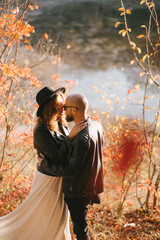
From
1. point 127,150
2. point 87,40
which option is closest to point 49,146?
point 127,150

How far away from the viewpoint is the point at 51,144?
5.87 feet

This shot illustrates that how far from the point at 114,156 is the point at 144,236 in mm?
1461

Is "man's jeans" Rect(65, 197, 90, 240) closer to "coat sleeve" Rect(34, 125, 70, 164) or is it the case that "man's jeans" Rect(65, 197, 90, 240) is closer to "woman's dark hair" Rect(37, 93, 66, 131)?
"coat sleeve" Rect(34, 125, 70, 164)

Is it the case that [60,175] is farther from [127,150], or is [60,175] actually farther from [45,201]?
[127,150]

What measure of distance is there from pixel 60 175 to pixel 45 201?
1.68ft

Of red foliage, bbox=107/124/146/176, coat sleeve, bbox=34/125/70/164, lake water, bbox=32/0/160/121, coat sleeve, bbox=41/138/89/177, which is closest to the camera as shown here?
coat sleeve, bbox=41/138/89/177

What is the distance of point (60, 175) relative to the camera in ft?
5.55

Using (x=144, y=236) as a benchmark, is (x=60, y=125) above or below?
above

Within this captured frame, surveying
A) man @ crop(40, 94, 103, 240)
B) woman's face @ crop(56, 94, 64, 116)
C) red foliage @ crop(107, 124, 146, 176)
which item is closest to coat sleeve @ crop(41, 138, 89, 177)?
man @ crop(40, 94, 103, 240)

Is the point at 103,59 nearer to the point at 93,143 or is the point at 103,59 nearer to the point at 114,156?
the point at 114,156

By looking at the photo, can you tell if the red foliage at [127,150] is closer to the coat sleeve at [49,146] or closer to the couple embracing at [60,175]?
the couple embracing at [60,175]

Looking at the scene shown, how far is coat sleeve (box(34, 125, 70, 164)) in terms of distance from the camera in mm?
1770

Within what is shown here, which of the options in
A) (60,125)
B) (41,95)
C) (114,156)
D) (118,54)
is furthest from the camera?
(118,54)

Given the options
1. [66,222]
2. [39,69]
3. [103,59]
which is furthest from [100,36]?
[66,222]
